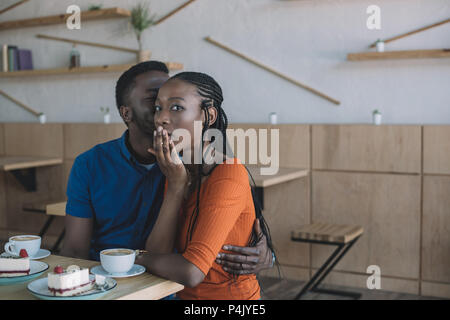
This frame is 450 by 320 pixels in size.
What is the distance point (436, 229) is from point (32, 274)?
2.79 m

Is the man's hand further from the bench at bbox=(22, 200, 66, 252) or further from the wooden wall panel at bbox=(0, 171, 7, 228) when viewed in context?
the wooden wall panel at bbox=(0, 171, 7, 228)

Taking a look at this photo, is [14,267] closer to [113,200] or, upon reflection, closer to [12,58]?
[113,200]

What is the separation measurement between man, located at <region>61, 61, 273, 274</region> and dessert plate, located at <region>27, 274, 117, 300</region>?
1.28 feet

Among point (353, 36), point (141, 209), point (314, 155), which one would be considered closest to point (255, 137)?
point (314, 155)

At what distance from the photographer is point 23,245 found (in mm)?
1387

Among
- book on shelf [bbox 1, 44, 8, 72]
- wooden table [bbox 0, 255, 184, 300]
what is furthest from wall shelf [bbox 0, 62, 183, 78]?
wooden table [bbox 0, 255, 184, 300]

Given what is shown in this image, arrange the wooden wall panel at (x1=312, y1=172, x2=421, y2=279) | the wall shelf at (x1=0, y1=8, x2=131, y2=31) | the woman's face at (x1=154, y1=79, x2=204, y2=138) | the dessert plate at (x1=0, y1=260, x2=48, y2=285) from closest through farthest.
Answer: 1. the dessert plate at (x1=0, y1=260, x2=48, y2=285)
2. the woman's face at (x1=154, y1=79, x2=204, y2=138)
3. the wooden wall panel at (x1=312, y1=172, x2=421, y2=279)
4. the wall shelf at (x1=0, y1=8, x2=131, y2=31)

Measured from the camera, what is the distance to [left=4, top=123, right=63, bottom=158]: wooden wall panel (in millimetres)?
4727

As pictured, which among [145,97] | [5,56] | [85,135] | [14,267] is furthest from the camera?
[5,56]

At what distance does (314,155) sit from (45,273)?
8.66ft

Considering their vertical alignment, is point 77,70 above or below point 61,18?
below

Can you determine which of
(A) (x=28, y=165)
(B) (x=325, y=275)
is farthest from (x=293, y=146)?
(A) (x=28, y=165)
